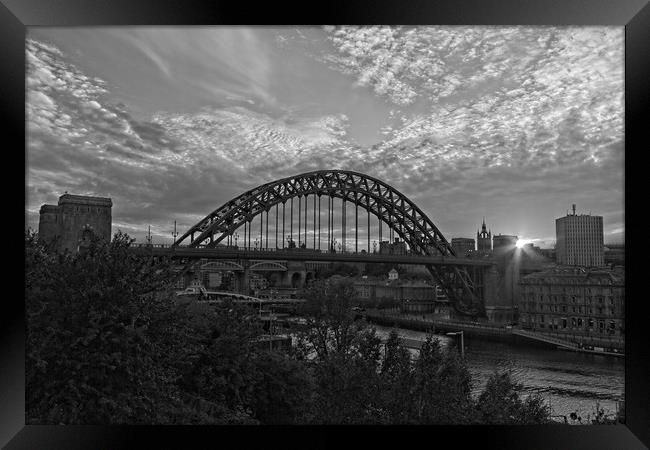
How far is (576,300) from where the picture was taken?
1995cm

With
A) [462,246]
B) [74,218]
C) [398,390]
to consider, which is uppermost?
[74,218]

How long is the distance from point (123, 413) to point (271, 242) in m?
26.6

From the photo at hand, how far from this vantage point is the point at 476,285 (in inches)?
1134

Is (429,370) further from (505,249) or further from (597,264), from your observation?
(505,249)

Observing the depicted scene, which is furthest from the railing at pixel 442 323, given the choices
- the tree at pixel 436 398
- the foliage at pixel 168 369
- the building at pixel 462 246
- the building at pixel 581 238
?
the tree at pixel 436 398

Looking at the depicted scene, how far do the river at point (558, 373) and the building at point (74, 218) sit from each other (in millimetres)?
10902

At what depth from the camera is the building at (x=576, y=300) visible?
61.6 ft

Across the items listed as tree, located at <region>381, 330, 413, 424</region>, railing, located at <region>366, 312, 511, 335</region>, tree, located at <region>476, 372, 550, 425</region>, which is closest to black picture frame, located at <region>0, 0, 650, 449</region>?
tree, located at <region>381, 330, 413, 424</region>

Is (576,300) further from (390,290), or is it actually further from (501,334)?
(390,290)

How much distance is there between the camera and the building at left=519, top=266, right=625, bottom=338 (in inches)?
739

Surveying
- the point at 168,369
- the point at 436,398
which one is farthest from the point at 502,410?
the point at 168,369

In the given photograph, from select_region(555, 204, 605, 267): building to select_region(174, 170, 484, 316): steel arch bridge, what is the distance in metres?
7.99

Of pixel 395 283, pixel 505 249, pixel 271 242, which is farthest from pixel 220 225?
pixel 505 249
